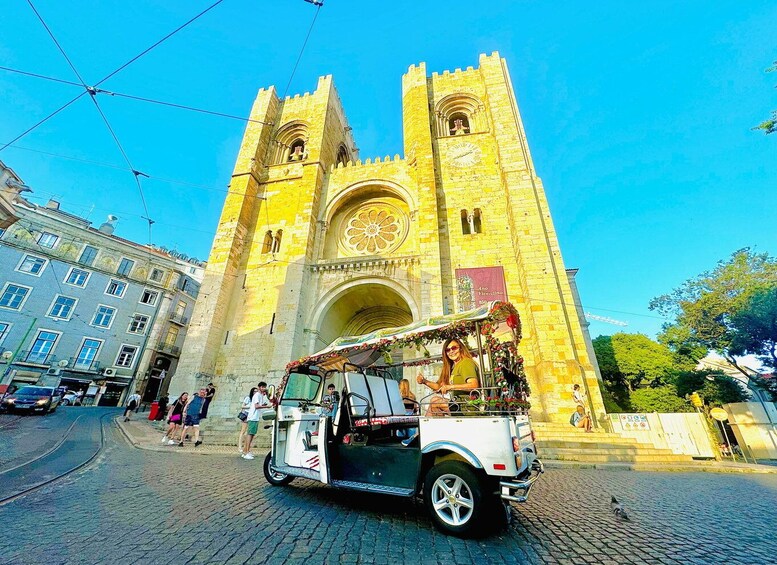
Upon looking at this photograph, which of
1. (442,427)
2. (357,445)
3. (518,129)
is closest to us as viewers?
(442,427)

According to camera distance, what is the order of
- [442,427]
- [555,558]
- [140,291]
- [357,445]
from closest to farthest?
1. [555,558]
2. [442,427]
3. [357,445]
4. [140,291]

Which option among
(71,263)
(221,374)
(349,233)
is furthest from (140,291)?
(349,233)

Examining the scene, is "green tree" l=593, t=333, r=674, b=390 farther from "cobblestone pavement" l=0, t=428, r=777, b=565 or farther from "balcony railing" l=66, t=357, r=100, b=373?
"balcony railing" l=66, t=357, r=100, b=373

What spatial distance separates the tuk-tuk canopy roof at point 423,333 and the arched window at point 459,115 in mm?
15863

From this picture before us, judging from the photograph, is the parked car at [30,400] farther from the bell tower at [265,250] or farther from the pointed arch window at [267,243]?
the pointed arch window at [267,243]

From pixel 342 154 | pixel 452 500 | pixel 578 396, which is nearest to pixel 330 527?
pixel 452 500

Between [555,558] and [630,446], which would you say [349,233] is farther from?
[555,558]

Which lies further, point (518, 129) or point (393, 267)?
point (518, 129)

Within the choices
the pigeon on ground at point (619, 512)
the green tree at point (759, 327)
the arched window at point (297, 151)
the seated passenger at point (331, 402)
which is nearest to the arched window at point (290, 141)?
the arched window at point (297, 151)

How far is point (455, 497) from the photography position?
8.75ft

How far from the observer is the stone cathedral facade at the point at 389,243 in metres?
11.3

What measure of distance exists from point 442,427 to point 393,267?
416 inches

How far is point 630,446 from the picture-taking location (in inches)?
288

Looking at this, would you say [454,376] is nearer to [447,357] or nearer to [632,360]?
[447,357]
